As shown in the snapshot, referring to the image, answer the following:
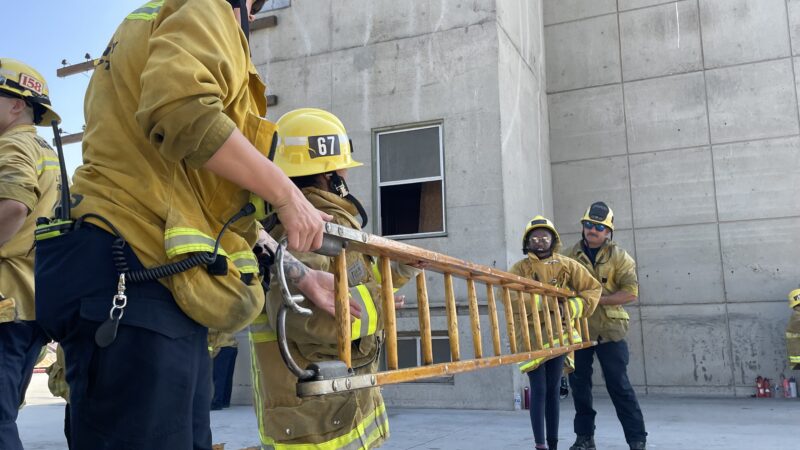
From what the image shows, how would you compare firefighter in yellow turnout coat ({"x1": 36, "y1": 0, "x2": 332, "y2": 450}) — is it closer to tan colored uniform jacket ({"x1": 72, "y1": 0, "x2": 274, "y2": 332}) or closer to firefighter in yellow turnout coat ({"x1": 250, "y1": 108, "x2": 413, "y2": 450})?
tan colored uniform jacket ({"x1": 72, "y1": 0, "x2": 274, "y2": 332})

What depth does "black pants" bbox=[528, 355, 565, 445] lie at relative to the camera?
5121 millimetres

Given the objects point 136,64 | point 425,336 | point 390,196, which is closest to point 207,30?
point 136,64

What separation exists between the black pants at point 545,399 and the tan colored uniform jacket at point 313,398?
287 cm

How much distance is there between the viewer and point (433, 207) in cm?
872

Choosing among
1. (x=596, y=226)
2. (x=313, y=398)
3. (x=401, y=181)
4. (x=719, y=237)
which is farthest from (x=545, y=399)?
(x=719, y=237)

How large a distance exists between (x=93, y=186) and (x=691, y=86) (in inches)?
380

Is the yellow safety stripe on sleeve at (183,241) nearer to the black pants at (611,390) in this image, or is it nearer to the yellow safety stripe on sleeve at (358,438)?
the yellow safety stripe on sleeve at (358,438)

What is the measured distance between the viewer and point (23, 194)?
2.78 metres

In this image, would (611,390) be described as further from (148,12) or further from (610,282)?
(148,12)

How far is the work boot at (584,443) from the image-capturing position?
541 centimetres

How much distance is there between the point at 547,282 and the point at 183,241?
453 centimetres

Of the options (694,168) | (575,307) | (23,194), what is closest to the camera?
(23,194)

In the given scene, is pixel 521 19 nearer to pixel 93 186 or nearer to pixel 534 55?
pixel 534 55

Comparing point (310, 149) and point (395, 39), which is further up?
point (395, 39)
